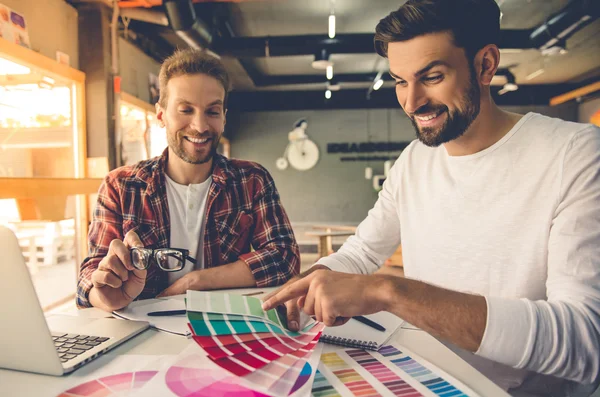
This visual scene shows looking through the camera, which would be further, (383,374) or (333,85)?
(333,85)

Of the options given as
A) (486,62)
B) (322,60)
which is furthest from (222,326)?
(322,60)

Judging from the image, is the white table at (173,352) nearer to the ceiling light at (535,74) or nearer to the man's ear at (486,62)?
the man's ear at (486,62)

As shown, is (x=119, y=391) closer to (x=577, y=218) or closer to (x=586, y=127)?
(x=577, y=218)

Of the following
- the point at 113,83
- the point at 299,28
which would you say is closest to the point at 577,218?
the point at 113,83

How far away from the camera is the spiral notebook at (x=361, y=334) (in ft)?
2.85

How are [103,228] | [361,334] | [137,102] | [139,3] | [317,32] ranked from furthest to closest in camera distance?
[317,32], [137,102], [139,3], [103,228], [361,334]

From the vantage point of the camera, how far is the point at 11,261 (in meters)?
0.68

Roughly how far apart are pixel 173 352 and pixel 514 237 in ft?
3.08

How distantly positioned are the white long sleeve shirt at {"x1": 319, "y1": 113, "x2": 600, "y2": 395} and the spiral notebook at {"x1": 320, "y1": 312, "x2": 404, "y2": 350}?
0.22m

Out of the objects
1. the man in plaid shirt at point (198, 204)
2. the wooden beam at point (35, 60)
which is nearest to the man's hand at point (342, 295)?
the man in plaid shirt at point (198, 204)

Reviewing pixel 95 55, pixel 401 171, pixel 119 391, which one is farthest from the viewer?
pixel 95 55

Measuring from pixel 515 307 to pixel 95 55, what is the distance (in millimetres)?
4412

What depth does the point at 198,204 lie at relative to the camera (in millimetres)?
1676

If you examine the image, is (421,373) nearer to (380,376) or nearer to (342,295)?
(380,376)
